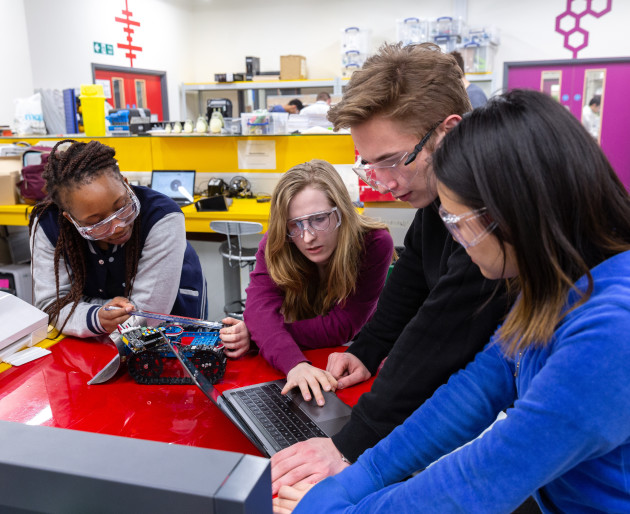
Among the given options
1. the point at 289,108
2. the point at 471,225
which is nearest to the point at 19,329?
the point at 471,225

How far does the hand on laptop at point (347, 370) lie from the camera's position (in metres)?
1.33

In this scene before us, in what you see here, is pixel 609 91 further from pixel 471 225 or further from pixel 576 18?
pixel 471 225

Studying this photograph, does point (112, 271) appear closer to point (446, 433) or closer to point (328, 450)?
point (328, 450)

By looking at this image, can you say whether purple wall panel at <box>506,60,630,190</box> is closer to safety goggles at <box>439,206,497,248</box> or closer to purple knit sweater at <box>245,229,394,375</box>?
purple knit sweater at <box>245,229,394,375</box>

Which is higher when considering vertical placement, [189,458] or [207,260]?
[189,458]

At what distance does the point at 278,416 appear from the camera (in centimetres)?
115

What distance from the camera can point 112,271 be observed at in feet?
5.98

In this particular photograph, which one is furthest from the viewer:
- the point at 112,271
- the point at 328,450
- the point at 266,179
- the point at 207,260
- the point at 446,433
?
the point at 266,179

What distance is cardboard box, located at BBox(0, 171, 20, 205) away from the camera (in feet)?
12.2

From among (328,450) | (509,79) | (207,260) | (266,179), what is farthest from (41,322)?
(509,79)

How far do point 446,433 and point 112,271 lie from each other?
4.29 feet

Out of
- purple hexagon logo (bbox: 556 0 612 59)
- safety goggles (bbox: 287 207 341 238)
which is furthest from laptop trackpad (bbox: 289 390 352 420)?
purple hexagon logo (bbox: 556 0 612 59)

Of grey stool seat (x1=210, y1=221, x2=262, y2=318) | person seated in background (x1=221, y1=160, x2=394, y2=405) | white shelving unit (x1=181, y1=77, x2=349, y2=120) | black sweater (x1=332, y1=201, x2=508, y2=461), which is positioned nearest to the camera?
black sweater (x1=332, y1=201, x2=508, y2=461)

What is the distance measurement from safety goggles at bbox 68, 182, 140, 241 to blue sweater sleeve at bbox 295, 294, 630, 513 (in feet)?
3.72
